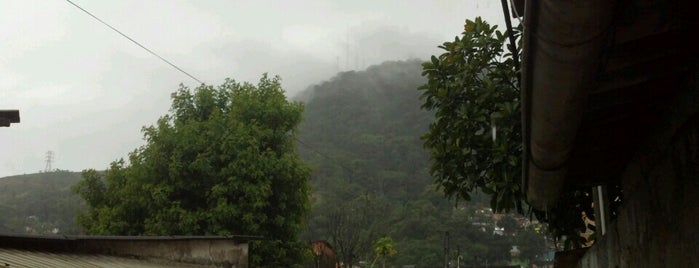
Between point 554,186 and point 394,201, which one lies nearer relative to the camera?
point 554,186

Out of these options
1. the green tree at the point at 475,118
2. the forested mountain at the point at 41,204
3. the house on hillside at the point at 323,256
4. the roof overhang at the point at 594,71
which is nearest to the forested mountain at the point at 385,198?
the house on hillside at the point at 323,256

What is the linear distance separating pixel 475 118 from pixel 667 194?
3297mm

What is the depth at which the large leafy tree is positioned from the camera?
59.6 feet

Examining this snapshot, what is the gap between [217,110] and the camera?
20.5 meters

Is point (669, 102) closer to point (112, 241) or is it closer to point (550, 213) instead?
point (550, 213)

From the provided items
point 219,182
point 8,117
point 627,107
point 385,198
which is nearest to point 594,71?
point 627,107

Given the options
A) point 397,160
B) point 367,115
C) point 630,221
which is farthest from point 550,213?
point 367,115

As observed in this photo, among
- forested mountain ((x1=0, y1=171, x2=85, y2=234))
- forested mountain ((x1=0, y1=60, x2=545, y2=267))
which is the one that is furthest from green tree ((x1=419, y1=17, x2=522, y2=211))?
→ forested mountain ((x1=0, y1=60, x2=545, y2=267))

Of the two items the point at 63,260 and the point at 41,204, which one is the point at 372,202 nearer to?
the point at 41,204

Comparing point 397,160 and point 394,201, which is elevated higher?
point 397,160

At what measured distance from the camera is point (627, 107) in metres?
3.54

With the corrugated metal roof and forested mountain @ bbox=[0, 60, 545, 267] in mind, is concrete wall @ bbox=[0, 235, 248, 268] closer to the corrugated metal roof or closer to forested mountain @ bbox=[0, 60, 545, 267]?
the corrugated metal roof

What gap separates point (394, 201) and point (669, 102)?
170ft

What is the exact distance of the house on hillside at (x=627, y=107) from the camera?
2123mm
